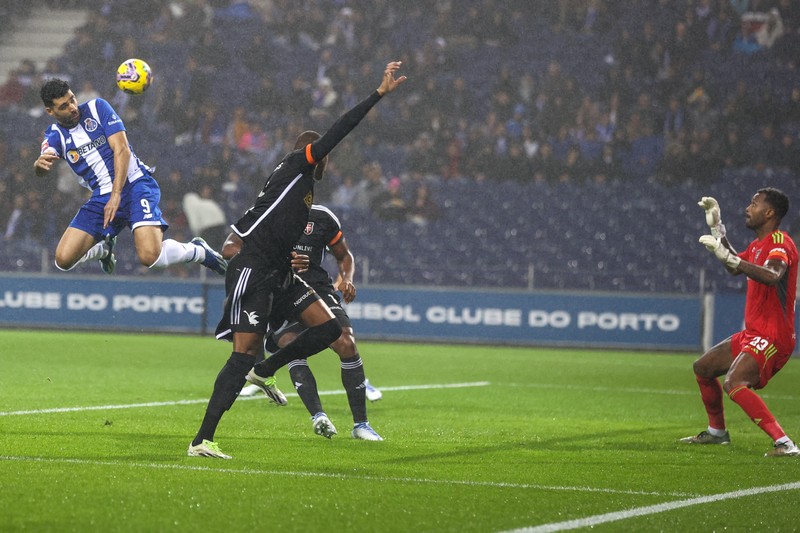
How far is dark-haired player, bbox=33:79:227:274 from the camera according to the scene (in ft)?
31.9

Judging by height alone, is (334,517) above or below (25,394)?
above

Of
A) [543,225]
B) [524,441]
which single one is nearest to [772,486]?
[524,441]

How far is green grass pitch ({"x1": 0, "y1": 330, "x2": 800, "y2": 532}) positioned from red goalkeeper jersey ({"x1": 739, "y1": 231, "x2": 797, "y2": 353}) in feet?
2.82

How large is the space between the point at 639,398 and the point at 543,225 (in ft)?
39.9

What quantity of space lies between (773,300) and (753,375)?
21.8 inches

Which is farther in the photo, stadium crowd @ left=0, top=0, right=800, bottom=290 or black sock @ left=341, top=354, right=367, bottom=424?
stadium crowd @ left=0, top=0, right=800, bottom=290

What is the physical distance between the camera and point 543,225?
25203 millimetres

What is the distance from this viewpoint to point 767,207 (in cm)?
835

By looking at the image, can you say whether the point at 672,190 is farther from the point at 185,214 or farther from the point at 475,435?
the point at 475,435

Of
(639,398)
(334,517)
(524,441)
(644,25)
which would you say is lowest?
(639,398)

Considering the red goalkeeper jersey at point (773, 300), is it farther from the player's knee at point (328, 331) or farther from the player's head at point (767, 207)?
the player's knee at point (328, 331)

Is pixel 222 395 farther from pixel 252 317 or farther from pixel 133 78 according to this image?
pixel 133 78

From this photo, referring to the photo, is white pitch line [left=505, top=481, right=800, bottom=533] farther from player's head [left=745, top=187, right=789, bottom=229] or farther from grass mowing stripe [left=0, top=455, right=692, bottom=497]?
player's head [left=745, top=187, right=789, bottom=229]

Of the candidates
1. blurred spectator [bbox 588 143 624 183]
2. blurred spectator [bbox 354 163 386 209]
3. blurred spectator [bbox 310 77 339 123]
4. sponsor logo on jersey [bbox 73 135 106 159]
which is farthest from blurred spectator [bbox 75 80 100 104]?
sponsor logo on jersey [bbox 73 135 106 159]
